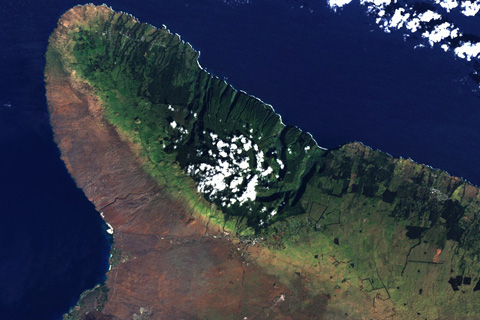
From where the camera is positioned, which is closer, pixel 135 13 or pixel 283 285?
pixel 283 285

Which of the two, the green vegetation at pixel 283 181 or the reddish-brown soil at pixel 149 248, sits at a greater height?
the green vegetation at pixel 283 181

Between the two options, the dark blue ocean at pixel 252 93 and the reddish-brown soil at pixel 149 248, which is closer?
the reddish-brown soil at pixel 149 248

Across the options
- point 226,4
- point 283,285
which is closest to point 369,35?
point 226,4

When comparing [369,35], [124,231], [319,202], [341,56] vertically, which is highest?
[369,35]

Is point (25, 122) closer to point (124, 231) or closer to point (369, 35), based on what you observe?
point (124, 231)

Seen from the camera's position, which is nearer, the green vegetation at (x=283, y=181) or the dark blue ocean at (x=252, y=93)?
the green vegetation at (x=283, y=181)

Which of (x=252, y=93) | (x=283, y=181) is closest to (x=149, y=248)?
(x=283, y=181)
